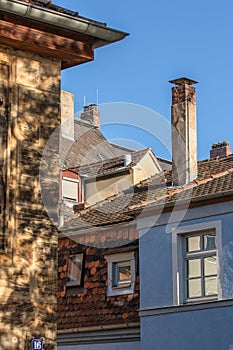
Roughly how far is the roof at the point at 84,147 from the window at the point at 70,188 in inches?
194

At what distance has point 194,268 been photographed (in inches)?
856

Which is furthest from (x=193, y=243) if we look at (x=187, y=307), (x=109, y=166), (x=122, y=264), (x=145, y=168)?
(x=145, y=168)

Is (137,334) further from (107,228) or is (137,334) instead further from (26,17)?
(26,17)

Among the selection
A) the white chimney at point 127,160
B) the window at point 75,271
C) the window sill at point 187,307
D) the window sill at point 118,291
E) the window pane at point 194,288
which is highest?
the white chimney at point 127,160

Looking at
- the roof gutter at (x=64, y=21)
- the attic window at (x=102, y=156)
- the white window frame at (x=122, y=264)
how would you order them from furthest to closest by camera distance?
the attic window at (x=102, y=156) < the white window frame at (x=122, y=264) < the roof gutter at (x=64, y=21)

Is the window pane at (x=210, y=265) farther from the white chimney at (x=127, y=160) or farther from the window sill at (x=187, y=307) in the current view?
the white chimney at (x=127, y=160)

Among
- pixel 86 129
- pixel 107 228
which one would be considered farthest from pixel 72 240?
pixel 86 129

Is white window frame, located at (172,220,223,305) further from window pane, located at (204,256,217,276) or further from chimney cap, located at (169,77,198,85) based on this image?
chimney cap, located at (169,77,198,85)

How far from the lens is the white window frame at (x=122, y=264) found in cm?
2338

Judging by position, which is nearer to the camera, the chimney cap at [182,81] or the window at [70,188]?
the chimney cap at [182,81]

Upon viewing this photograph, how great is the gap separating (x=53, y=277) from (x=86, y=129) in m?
33.9

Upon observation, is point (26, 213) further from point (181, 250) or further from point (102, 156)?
point (102, 156)

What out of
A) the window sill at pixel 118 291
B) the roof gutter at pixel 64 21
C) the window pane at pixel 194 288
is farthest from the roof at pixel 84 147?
the roof gutter at pixel 64 21

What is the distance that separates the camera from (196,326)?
841 inches
